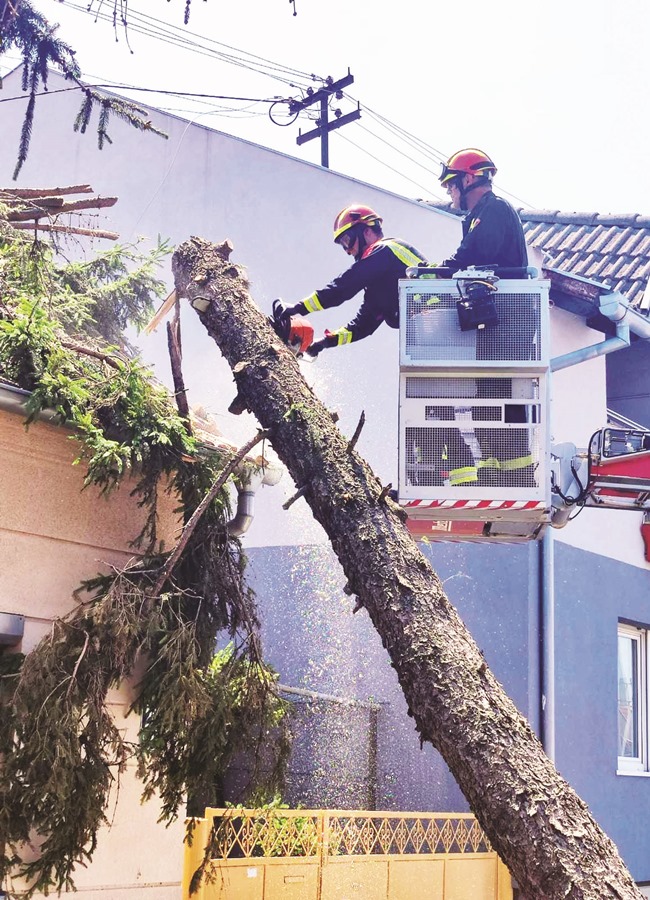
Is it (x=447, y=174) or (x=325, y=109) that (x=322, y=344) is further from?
(x=325, y=109)

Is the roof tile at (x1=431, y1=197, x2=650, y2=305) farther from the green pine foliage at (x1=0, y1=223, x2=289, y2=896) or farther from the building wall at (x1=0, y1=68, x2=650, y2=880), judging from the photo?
the green pine foliage at (x1=0, y1=223, x2=289, y2=896)

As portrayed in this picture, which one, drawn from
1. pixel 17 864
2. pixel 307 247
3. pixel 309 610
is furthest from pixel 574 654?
pixel 17 864

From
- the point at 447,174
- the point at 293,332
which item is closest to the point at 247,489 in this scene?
the point at 293,332

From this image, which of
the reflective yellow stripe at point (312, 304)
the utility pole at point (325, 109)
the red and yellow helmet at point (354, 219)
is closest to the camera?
the reflective yellow stripe at point (312, 304)

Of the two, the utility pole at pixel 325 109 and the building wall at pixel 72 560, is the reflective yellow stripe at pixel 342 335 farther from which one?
the utility pole at pixel 325 109

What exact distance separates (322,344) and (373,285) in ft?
2.38

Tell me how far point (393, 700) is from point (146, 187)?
22.2ft

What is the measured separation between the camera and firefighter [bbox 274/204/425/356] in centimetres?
808

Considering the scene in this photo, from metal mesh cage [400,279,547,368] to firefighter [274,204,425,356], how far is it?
80cm

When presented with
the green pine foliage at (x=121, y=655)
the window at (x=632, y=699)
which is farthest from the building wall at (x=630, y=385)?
the green pine foliage at (x=121, y=655)

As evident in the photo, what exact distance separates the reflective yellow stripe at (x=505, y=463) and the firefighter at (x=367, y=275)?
1347mm

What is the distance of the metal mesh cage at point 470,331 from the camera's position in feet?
23.7

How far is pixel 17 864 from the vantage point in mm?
5539

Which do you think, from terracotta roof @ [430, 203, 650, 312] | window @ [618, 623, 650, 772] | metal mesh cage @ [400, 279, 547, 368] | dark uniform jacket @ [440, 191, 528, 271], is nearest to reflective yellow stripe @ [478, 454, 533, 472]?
metal mesh cage @ [400, 279, 547, 368]
